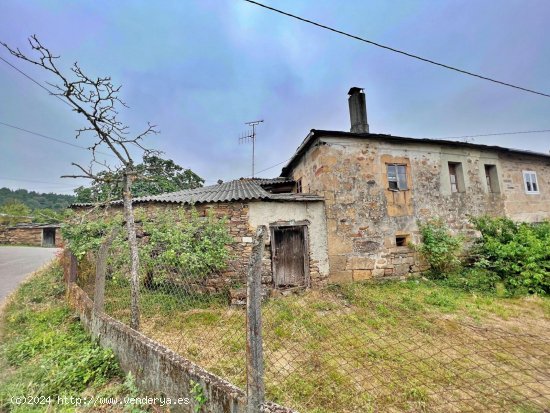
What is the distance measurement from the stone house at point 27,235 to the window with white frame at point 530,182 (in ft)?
97.6

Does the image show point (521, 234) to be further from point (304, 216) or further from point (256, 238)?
point (256, 238)

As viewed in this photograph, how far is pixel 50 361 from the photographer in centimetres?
326

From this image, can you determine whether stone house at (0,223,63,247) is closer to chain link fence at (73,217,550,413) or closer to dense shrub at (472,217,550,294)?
chain link fence at (73,217,550,413)

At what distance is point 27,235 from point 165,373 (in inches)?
1111

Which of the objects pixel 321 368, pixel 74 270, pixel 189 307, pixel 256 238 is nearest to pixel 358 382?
pixel 321 368

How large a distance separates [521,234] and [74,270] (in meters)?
12.2

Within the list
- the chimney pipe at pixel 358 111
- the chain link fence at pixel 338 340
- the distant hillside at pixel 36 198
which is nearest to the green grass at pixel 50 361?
the chain link fence at pixel 338 340

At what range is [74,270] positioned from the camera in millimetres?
5680

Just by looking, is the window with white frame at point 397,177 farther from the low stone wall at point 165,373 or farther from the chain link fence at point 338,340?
the low stone wall at point 165,373

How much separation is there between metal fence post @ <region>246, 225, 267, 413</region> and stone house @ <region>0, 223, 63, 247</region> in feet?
81.7

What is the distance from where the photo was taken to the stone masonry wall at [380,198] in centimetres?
749

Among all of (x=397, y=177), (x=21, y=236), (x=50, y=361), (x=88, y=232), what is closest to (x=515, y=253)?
(x=397, y=177)

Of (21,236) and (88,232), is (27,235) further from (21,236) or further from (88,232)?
(88,232)

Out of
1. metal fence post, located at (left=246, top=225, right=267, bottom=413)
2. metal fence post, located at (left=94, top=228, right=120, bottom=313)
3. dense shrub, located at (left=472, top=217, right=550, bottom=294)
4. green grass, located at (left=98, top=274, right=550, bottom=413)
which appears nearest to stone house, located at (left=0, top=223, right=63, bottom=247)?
metal fence post, located at (left=94, top=228, right=120, bottom=313)
